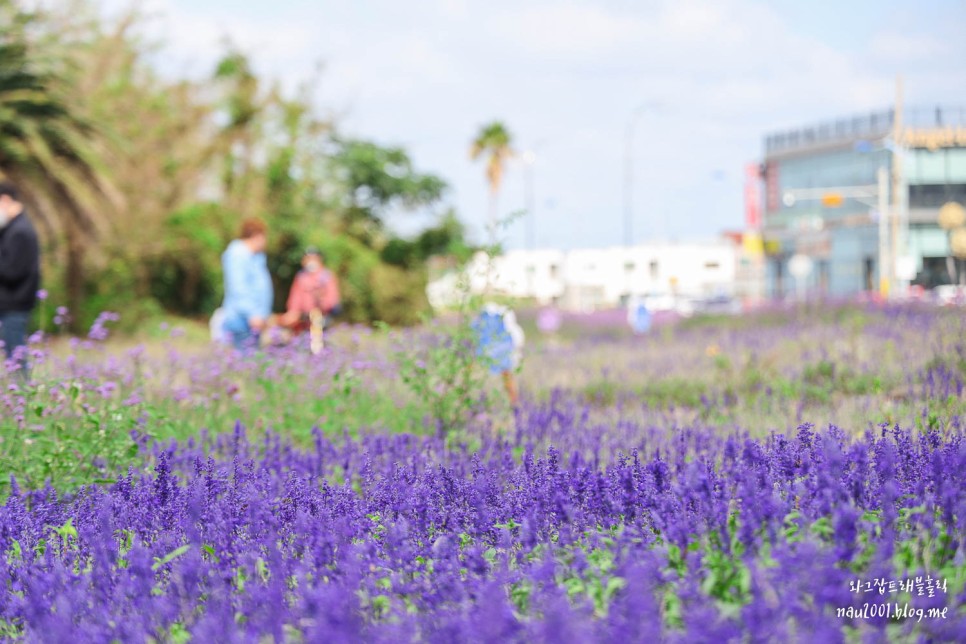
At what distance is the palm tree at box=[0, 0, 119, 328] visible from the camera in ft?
53.8

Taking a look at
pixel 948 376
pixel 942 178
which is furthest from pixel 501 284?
pixel 942 178

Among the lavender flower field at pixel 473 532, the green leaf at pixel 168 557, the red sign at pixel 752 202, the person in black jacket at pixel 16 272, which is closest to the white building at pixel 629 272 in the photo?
the red sign at pixel 752 202

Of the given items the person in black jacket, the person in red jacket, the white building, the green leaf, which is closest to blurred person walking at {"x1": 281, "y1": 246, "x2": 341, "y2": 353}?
the person in red jacket

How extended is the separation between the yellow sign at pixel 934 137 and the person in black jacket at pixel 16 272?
2187 inches

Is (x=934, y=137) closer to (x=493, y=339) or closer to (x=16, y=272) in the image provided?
(x=493, y=339)

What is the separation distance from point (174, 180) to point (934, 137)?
4590 cm

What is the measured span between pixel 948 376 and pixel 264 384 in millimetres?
4184

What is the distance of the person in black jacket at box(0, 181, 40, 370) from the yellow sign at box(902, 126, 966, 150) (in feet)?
182

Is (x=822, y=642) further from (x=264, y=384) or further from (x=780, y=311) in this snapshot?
(x=780, y=311)

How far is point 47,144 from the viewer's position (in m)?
16.7

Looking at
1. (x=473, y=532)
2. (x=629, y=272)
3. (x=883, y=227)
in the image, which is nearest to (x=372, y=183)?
(x=473, y=532)

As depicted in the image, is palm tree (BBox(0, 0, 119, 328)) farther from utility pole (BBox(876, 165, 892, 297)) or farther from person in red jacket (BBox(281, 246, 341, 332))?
utility pole (BBox(876, 165, 892, 297))

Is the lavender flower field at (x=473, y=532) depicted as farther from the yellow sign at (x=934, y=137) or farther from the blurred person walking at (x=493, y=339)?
the yellow sign at (x=934, y=137)

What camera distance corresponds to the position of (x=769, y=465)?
3.79 meters
